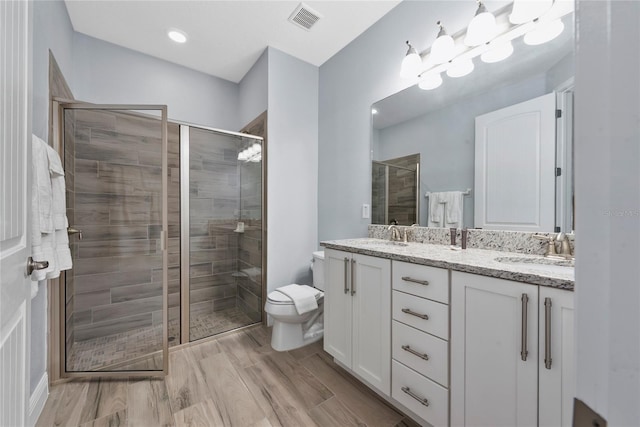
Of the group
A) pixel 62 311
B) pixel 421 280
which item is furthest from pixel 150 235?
pixel 421 280

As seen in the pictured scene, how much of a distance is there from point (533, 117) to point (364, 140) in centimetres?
113

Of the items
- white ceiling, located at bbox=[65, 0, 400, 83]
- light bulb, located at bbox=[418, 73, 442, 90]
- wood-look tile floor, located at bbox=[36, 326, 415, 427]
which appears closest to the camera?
wood-look tile floor, located at bbox=[36, 326, 415, 427]

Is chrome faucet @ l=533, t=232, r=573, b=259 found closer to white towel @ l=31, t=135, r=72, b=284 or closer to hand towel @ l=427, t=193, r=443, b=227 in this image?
hand towel @ l=427, t=193, r=443, b=227

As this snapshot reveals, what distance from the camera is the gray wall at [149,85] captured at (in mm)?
2273

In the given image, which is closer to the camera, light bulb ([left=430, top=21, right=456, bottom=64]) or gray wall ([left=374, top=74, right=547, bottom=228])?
gray wall ([left=374, top=74, right=547, bottom=228])

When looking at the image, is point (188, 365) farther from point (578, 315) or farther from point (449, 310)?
point (578, 315)

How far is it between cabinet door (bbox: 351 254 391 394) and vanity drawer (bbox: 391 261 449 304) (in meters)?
0.06

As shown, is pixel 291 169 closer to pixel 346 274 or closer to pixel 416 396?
pixel 346 274

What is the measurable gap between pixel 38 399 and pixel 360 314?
180 cm

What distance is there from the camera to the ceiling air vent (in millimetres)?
1962

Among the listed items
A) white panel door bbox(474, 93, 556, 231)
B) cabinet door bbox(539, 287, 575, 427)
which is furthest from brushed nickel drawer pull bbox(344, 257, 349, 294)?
cabinet door bbox(539, 287, 575, 427)

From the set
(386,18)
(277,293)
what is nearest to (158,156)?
(277,293)

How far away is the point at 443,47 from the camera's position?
61.4 inches

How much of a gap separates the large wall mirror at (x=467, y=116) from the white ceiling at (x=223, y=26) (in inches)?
29.2
